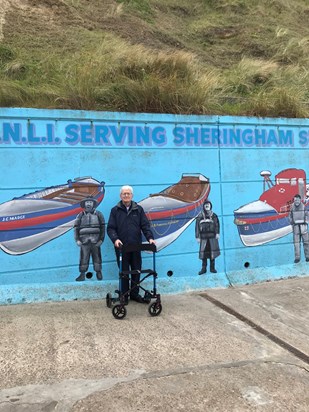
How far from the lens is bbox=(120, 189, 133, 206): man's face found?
5207 millimetres

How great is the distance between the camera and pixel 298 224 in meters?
7.10

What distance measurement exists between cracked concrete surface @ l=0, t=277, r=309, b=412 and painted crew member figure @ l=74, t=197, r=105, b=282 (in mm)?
527

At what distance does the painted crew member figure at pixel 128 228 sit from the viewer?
5.21 m

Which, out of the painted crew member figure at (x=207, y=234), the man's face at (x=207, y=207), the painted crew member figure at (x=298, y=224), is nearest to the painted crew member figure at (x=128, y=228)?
the painted crew member figure at (x=207, y=234)

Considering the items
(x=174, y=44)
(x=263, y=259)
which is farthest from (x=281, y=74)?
(x=263, y=259)

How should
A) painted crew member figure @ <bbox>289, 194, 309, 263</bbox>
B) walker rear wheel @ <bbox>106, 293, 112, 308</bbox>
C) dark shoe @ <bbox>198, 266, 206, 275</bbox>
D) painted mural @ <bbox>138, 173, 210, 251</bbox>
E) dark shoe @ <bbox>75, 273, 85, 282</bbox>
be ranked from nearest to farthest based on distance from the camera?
walker rear wheel @ <bbox>106, 293, 112, 308</bbox> → dark shoe @ <bbox>75, 273, 85, 282</bbox> → painted mural @ <bbox>138, 173, 210, 251</bbox> → dark shoe @ <bbox>198, 266, 206, 275</bbox> → painted crew member figure @ <bbox>289, 194, 309, 263</bbox>

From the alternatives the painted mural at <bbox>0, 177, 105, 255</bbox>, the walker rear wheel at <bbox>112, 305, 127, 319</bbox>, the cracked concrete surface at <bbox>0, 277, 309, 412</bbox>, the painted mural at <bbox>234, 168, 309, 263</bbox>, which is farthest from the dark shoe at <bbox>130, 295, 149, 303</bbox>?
the painted mural at <bbox>234, 168, 309, 263</bbox>

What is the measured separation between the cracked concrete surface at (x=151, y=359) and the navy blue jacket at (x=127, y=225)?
94 centimetres

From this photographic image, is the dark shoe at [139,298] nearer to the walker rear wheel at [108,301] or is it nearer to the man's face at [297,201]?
the walker rear wheel at [108,301]

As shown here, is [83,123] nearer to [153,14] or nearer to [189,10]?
[153,14]

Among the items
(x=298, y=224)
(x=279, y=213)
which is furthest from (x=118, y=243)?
(x=298, y=224)

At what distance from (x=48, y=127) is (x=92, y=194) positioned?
3.59 feet

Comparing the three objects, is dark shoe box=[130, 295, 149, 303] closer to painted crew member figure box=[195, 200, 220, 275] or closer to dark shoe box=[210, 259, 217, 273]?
painted crew member figure box=[195, 200, 220, 275]

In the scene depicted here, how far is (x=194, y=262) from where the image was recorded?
20.2 ft
